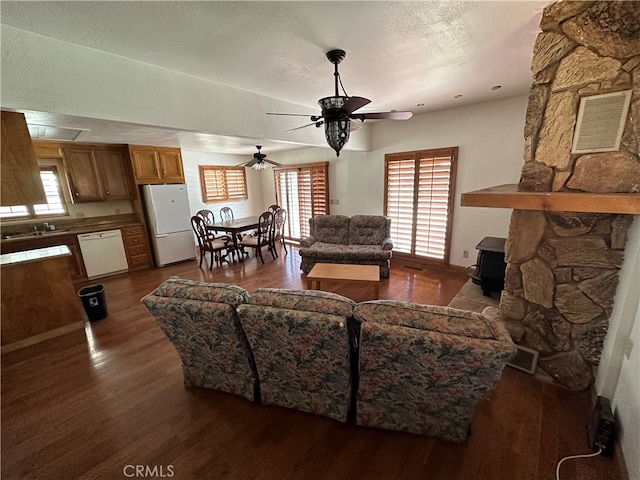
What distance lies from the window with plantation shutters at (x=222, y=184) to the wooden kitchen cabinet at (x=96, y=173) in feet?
6.01

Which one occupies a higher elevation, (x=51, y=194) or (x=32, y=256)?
(x=51, y=194)

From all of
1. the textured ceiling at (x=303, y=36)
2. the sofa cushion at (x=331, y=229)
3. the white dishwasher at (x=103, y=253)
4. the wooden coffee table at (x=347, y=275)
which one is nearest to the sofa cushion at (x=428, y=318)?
the wooden coffee table at (x=347, y=275)

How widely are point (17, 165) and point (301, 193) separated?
487 cm

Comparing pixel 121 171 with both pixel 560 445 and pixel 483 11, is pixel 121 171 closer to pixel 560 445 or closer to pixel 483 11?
pixel 483 11

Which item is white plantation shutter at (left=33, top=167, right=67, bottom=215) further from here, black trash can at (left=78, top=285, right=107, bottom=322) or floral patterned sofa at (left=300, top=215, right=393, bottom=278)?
floral patterned sofa at (left=300, top=215, right=393, bottom=278)

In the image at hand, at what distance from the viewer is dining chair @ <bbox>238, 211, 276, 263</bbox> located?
4992mm

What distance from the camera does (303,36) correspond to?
1776 mm

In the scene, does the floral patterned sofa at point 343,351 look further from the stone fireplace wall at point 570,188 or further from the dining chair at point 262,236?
the dining chair at point 262,236

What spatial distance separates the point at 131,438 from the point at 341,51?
126 inches

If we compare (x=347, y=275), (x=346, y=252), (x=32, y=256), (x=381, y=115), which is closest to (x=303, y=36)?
(x=381, y=115)

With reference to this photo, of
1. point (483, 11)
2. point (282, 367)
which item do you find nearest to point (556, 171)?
point (483, 11)

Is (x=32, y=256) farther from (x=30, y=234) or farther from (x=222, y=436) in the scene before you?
(x=222, y=436)

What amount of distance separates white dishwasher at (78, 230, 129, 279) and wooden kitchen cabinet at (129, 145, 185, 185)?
1.18 m

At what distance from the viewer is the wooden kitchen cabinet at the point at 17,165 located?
6.29ft
